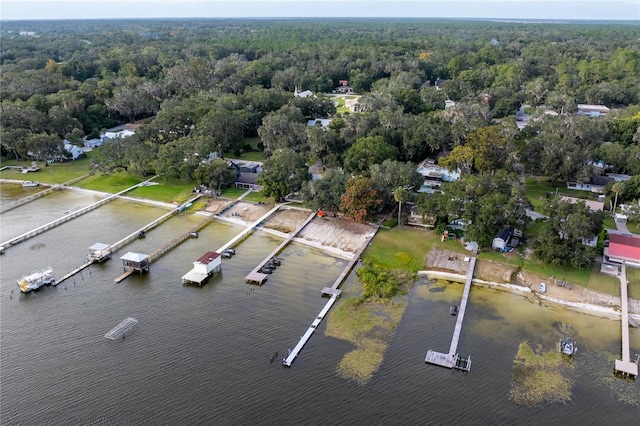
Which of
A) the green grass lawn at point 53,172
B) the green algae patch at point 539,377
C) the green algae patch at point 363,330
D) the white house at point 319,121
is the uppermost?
the white house at point 319,121

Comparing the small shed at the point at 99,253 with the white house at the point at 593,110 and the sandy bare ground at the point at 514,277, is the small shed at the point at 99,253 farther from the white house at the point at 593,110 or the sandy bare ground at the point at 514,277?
the white house at the point at 593,110

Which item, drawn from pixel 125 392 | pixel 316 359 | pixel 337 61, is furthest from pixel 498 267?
pixel 337 61

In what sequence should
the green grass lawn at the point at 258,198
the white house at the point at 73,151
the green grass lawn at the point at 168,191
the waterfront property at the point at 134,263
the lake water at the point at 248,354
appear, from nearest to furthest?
the lake water at the point at 248,354 → the waterfront property at the point at 134,263 → the green grass lawn at the point at 258,198 → the green grass lawn at the point at 168,191 → the white house at the point at 73,151

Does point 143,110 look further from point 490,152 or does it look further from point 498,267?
point 498,267

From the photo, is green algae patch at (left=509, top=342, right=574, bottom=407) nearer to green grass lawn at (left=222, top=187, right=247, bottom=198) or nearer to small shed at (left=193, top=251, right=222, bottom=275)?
small shed at (left=193, top=251, right=222, bottom=275)

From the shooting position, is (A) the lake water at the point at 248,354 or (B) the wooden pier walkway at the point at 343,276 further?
(B) the wooden pier walkway at the point at 343,276

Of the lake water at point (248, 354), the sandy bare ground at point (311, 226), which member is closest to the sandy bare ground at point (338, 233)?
the sandy bare ground at point (311, 226)
